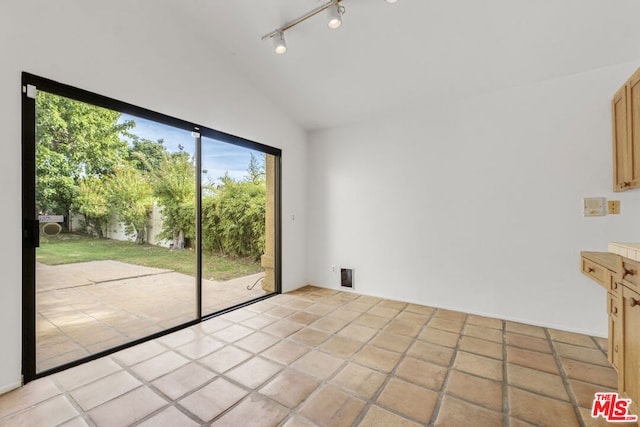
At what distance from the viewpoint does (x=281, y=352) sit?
2.35 metres

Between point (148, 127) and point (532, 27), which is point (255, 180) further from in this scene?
point (532, 27)

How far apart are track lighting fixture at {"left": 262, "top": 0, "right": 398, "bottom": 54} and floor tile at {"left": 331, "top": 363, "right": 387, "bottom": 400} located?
2.79 meters

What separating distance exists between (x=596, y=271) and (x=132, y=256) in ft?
15.4

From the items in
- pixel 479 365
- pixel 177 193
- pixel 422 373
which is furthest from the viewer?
pixel 177 193

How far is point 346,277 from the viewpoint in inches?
165

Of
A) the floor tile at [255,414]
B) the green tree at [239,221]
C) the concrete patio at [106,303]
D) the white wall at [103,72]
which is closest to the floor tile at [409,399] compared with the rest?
the floor tile at [255,414]

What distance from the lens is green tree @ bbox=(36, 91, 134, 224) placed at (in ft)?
6.78

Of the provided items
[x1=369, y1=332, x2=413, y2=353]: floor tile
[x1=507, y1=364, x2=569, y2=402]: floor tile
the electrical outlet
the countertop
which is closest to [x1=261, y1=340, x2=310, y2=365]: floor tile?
[x1=369, y1=332, x2=413, y2=353]: floor tile

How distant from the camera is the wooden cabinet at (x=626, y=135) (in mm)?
2107

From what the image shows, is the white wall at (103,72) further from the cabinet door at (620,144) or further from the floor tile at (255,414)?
the cabinet door at (620,144)

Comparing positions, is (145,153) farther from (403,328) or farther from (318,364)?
(403,328)

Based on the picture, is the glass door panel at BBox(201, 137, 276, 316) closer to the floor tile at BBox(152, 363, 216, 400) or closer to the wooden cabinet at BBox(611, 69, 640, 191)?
the floor tile at BBox(152, 363, 216, 400)

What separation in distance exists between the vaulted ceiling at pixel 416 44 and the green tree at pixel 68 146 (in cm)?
137

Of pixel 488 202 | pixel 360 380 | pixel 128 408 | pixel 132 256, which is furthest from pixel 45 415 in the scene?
pixel 488 202
